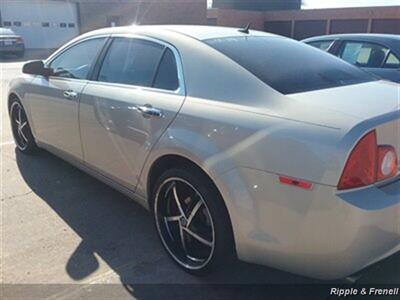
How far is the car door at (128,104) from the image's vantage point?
2760mm

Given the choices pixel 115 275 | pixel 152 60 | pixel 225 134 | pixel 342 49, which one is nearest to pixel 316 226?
pixel 225 134

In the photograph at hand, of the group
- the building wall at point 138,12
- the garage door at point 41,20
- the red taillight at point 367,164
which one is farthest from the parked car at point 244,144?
the building wall at point 138,12

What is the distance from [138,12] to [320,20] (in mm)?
15534

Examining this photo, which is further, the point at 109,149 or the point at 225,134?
the point at 109,149

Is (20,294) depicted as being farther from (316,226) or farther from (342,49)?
(342,49)

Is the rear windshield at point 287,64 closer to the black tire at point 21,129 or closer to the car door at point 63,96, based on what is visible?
the car door at point 63,96

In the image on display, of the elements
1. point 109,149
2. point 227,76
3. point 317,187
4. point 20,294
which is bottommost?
point 20,294

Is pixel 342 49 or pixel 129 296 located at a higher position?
pixel 342 49

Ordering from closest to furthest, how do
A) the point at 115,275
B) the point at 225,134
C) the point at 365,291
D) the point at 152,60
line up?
the point at 225,134, the point at 365,291, the point at 115,275, the point at 152,60

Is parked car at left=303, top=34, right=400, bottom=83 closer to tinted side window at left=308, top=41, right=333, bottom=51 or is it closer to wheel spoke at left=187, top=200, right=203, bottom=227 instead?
tinted side window at left=308, top=41, right=333, bottom=51

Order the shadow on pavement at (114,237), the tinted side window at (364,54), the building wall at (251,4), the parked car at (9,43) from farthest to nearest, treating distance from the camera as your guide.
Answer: the building wall at (251,4)
the parked car at (9,43)
the tinted side window at (364,54)
the shadow on pavement at (114,237)

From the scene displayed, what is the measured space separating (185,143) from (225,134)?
31 centimetres

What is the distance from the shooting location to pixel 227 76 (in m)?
2.50

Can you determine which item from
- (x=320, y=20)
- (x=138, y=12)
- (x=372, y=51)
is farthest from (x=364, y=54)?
(x=320, y=20)
